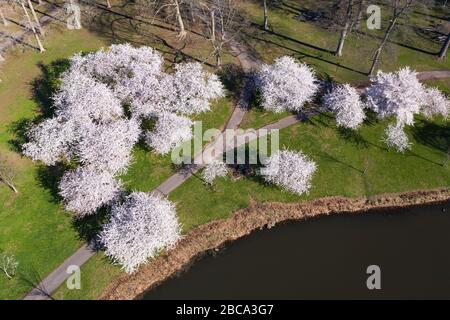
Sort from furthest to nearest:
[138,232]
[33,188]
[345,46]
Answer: [345,46] → [33,188] → [138,232]

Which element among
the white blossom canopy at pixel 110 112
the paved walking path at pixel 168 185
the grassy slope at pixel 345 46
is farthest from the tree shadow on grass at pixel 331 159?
the white blossom canopy at pixel 110 112

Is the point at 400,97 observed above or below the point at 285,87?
above

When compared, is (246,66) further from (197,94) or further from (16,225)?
(16,225)

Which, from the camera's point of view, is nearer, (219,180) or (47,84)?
(219,180)

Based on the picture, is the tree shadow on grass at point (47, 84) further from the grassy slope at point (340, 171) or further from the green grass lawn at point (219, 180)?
the grassy slope at point (340, 171)

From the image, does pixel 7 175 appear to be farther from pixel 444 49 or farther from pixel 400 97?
pixel 444 49

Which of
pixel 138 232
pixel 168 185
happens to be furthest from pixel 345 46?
pixel 138 232

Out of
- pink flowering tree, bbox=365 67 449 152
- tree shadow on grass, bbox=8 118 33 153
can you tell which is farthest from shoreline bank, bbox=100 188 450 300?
tree shadow on grass, bbox=8 118 33 153
